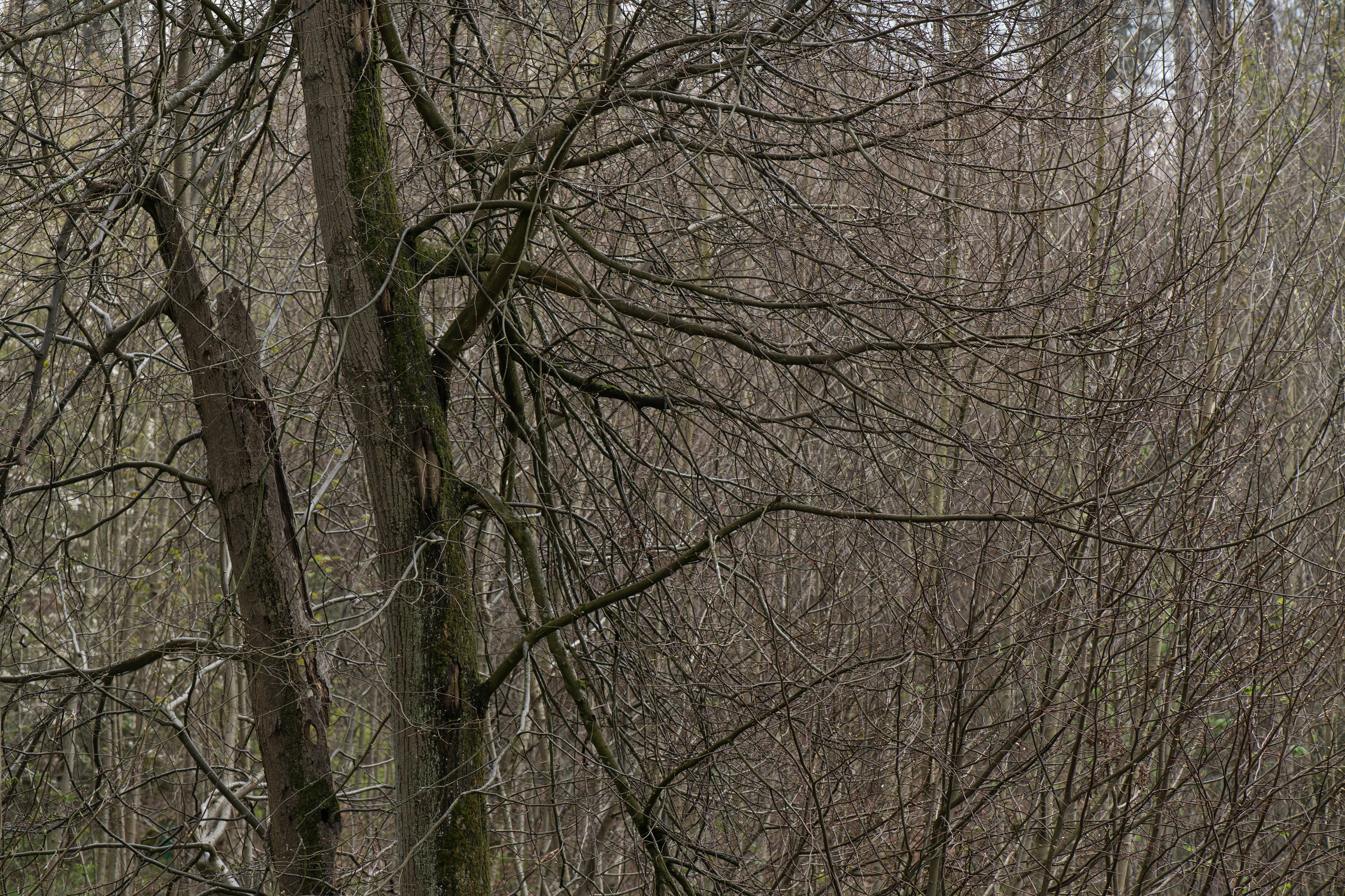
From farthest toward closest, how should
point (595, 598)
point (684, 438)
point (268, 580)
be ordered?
point (684, 438) → point (268, 580) → point (595, 598)

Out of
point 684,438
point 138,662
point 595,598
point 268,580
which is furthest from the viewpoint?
point 684,438

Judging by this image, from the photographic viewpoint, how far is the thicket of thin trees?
3721mm

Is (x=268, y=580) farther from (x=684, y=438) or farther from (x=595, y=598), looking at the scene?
(x=684, y=438)

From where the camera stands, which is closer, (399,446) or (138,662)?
(399,446)

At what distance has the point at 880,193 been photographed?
4004 millimetres

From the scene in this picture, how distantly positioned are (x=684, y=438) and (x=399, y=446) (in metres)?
1.75

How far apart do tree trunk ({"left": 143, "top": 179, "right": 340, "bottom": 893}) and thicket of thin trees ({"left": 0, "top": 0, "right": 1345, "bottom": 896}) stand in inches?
0.8

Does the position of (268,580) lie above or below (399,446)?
below

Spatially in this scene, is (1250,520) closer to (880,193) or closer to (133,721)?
(880,193)

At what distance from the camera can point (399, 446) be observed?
14.0ft

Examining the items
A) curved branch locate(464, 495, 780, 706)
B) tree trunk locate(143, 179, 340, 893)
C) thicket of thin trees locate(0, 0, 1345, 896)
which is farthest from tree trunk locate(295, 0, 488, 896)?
tree trunk locate(143, 179, 340, 893)

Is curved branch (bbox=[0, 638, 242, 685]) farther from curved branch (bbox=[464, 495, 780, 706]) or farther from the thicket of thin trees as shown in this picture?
curved branch (bbox=[464, 495, 780, 706])

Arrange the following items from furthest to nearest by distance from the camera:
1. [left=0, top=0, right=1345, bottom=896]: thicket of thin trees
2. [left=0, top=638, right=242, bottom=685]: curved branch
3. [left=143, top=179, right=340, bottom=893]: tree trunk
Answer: [left=143, top=179, right=340, bottom=893]: tree trunk
[left=0, top=638, right=242, bottom=685]: curved branch
[left=0, top=0, right=1345, bottom=896]: thicket of thin trees

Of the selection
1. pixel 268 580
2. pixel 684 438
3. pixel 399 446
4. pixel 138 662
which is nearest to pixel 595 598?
pixel 399 446
